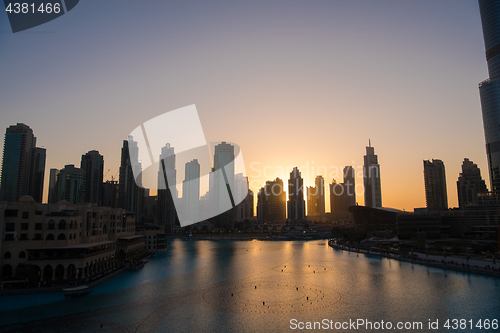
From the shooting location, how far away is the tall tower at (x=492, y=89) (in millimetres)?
129875

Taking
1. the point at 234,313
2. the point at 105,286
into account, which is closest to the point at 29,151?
the point at 105,286

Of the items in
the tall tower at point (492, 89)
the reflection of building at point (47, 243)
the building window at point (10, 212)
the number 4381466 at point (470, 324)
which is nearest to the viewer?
the number 4381466 at point (470, 324)

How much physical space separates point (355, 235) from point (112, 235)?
7146cm

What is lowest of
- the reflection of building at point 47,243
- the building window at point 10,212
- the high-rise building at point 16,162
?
the reflection of building at point 47,243

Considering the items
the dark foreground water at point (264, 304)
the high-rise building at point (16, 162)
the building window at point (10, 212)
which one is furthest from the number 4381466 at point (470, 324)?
the high-rise building at point (16, 162)

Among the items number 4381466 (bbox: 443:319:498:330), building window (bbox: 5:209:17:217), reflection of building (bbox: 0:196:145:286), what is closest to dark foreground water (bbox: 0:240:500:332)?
number 4381466 (bbox: 443:319:498:330)

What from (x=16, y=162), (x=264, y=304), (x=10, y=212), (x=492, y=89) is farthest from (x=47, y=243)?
(x=16, y=162)

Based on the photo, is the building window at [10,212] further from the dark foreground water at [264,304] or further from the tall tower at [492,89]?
the tall tower at [492,89]

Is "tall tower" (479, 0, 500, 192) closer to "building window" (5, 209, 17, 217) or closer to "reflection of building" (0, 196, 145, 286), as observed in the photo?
"reflection of building" (0, 196, 145, 286)

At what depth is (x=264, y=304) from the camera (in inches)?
1406

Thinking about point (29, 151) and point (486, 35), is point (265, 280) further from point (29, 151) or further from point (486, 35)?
point (29, 151)

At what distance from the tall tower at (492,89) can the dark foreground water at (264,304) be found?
104944mm

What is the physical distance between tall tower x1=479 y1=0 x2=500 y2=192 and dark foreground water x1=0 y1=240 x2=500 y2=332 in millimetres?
104944

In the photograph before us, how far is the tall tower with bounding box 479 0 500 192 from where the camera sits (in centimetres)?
12988
